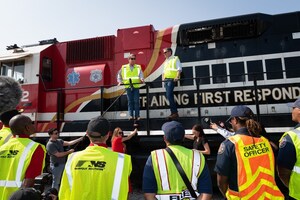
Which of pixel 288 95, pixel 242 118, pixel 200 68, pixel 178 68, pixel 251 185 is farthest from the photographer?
pixel 200 68

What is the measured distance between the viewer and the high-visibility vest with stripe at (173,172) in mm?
2033

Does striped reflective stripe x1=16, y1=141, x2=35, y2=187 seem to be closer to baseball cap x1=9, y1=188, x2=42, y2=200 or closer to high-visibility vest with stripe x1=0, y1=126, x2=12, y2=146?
high-visibility vest with stripe x1=0, y1=126, x2=12, y2=146

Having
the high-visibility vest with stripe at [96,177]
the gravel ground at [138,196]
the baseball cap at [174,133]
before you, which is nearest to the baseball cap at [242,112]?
the baseball cap at [174,133]

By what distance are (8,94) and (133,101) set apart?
3.32 meters

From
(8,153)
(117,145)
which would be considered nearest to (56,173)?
(117,145)

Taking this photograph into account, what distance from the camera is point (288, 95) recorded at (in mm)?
5098

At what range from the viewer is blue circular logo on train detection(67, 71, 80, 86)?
6.64m

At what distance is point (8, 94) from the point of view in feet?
8.16

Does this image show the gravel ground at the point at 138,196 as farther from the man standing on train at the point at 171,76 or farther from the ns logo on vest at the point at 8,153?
the ns logo on vest at the point at 8,153

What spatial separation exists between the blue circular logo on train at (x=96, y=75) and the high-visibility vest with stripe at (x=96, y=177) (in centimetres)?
476

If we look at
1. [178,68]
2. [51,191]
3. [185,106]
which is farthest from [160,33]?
[51,191]

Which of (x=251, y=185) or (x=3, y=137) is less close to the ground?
(x=3, y=137)

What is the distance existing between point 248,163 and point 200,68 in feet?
13.0

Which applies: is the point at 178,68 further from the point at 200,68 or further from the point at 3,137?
the point at 3,137
